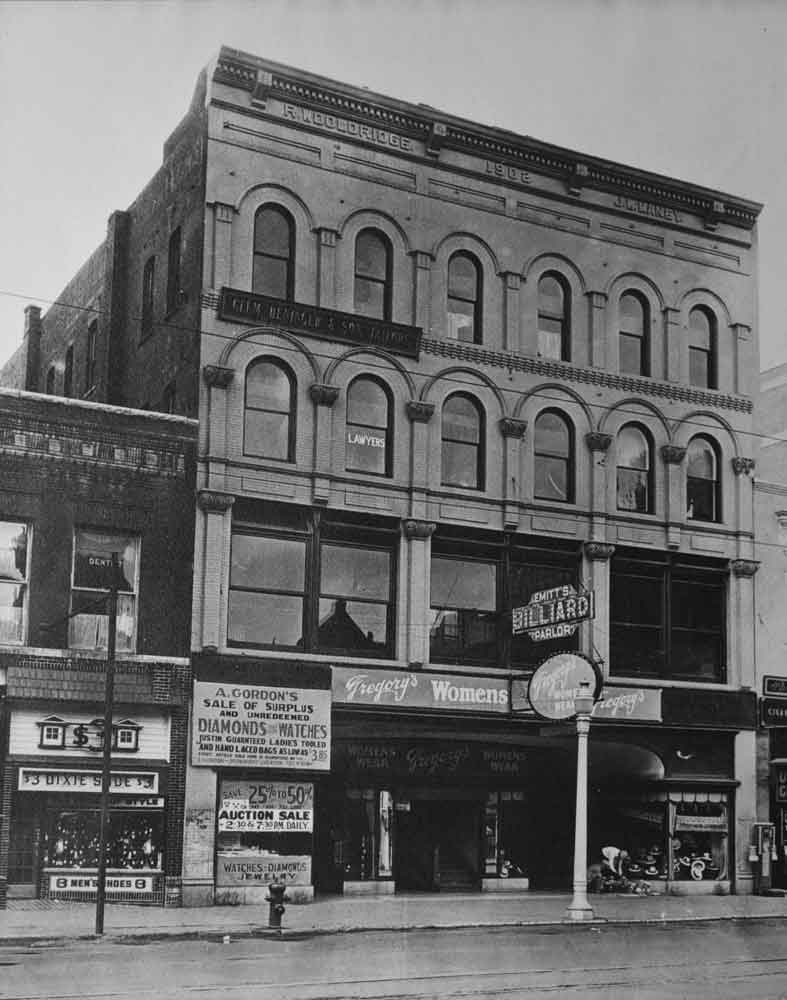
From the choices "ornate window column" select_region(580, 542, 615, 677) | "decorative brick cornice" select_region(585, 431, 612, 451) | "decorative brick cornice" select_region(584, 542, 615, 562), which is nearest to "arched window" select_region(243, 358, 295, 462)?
"decorative brick cornice" select_region(585, 431, 612, 451)

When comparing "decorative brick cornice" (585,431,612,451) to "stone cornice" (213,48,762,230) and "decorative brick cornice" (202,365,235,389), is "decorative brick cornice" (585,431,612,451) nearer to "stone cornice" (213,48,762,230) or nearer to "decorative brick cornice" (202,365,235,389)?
"stone cornice" (213,48,762,230)

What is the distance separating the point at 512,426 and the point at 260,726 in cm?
867

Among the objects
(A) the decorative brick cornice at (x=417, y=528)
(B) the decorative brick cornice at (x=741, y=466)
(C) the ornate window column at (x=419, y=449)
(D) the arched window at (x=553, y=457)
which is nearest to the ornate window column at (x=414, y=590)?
(A) the decorative brick cornice at (x=417, y=528)

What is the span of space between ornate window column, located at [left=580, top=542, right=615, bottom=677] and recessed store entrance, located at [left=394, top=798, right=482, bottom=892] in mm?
4246

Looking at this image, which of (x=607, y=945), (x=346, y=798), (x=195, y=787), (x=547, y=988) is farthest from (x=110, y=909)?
(x=547, y=988)

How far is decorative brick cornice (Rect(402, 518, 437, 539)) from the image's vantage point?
1131 inches

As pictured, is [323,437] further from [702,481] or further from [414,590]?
[702,481]

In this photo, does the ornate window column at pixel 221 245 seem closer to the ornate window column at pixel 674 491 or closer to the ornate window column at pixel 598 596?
the ornate window column at pixel 598 596

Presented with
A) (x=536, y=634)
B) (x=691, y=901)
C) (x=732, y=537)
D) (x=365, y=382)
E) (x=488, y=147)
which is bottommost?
(x=691, y=901)

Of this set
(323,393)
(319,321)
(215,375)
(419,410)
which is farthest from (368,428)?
(215,375)

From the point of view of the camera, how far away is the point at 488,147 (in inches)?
1219

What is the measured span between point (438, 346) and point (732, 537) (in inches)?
346

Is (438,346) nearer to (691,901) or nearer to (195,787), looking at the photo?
(195,787)

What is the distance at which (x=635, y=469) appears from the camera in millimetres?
32469
